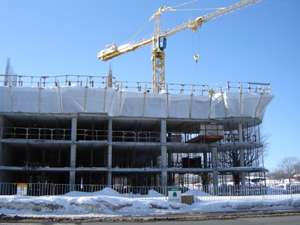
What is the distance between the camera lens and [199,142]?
33.1m

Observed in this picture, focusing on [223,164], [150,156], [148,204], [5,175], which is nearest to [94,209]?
[148,204]

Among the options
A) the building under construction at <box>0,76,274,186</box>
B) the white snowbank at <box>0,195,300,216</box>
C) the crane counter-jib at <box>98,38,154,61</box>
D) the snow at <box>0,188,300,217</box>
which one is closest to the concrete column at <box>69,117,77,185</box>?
the building under construction at <box>0,76,274,186</box>

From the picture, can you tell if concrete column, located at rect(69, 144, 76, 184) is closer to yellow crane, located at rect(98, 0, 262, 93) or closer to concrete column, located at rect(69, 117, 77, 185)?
concrete column, located at rect(69, 117, 77, 185)

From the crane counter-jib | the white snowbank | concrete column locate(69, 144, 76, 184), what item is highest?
the crane counter-jib

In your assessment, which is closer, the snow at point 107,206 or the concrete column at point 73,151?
the snow at point 107,206

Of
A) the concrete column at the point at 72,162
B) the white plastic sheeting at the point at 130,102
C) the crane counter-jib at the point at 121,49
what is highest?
the crane counter-jib at the point at 121,49

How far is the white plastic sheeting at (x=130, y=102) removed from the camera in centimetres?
3028

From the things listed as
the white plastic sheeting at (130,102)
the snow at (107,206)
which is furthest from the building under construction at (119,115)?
the snow at (107,206)

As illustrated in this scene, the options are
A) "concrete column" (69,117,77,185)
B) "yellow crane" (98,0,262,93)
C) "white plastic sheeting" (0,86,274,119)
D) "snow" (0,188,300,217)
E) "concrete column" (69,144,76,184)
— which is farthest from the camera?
"yellow crane" (98,0,262,93)

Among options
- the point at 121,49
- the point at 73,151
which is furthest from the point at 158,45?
the point at 73,151

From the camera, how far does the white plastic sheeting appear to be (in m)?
30.3

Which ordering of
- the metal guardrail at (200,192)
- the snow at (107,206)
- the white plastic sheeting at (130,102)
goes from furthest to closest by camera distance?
the white plastic sheeting at (130,102)
the metal guardrail at (200,192)
the snow at (107,206)

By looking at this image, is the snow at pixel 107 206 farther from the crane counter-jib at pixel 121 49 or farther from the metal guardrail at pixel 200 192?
the crane counter-jib at pixel 121 49

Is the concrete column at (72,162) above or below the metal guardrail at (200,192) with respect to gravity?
above
